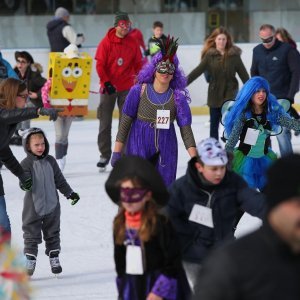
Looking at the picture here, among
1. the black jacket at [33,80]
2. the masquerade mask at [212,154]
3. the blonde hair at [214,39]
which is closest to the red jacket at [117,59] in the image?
the blonde hair at [214,39]

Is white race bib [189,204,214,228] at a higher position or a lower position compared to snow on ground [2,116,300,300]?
higher

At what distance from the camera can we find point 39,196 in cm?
711

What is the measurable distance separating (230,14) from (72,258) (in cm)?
1216

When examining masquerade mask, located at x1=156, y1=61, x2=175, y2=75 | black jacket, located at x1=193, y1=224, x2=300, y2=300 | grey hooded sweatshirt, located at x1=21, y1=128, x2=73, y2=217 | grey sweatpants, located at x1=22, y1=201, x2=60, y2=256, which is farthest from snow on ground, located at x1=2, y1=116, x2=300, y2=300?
black jacket, located at x1=193, y1=224, x2=300, y2=300

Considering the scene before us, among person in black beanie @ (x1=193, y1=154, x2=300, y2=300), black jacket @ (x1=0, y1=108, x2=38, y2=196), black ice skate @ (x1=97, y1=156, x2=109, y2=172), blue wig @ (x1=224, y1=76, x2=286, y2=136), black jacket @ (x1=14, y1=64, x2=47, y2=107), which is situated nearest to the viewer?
person in black beanie @ (x1=193, y1=154, x2=300, y2=300)

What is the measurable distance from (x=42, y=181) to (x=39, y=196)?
10cm

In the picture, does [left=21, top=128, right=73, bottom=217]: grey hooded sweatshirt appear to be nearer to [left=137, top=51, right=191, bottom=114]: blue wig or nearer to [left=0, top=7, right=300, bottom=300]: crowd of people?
[left=0, top=7, right=300, bottom=300]: crowd of people

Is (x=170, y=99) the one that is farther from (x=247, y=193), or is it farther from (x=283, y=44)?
(x=283, y=44)

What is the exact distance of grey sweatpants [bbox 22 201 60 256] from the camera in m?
7.13

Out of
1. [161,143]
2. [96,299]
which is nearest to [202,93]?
[161,143]

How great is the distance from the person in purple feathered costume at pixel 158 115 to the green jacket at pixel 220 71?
5114mm

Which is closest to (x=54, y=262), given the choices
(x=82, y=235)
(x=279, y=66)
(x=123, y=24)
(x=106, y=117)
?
(x=82, y=235)

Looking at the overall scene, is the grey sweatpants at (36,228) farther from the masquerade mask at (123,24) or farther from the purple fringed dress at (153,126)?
the masquerade mask at (123,24)

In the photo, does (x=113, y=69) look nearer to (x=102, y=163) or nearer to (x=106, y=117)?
(x=106, y=117)
